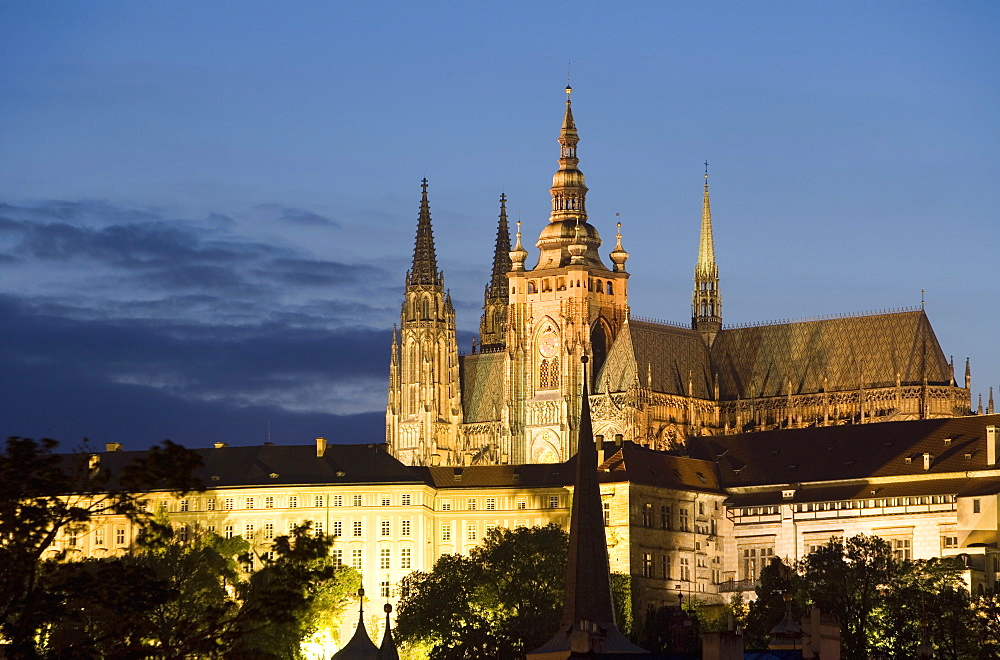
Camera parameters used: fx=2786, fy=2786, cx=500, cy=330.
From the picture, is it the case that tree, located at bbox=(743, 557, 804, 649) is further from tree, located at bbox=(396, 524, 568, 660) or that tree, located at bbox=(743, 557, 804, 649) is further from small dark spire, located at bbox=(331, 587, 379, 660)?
small dark spire, located at bbox=(331, 587, 379, 660)

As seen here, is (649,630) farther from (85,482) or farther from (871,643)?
(85,482)

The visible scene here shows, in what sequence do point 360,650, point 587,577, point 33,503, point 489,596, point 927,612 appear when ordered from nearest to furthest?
point 33,503, point 587,577, point 927,612, point 360,650, point 489,596

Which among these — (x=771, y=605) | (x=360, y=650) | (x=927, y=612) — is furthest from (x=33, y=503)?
(x=771, y=605)

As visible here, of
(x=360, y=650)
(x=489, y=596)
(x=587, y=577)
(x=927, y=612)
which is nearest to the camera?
(x=587, y=577)

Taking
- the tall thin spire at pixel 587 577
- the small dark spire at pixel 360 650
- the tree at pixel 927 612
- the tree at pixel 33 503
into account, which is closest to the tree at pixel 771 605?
the tree at pixel 927 612

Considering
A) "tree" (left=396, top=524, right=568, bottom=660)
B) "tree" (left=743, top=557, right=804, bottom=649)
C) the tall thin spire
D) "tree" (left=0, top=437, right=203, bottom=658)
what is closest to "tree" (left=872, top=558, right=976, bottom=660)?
"tree" (left=743, top=557, right=804, bottom=649)

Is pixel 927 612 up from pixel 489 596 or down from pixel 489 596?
down

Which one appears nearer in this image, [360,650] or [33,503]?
[33,503]

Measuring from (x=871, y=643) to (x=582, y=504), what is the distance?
26897mm

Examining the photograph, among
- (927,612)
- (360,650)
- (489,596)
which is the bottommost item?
(360,650)

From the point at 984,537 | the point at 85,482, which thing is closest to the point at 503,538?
the point at 984,537

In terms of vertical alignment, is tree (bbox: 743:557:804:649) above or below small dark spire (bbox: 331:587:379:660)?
above

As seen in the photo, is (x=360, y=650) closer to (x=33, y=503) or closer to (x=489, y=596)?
(x=489, y=596)

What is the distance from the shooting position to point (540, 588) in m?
174
